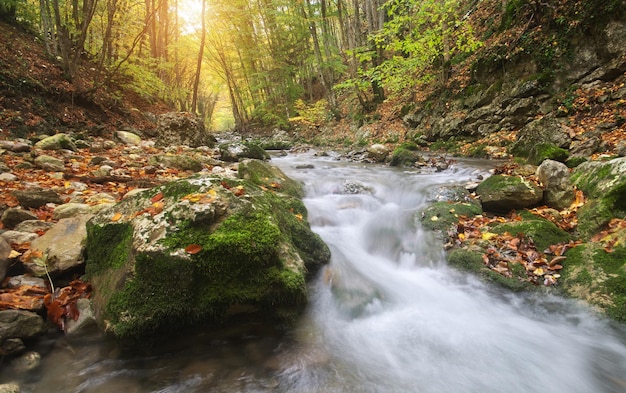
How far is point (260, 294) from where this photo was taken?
103 inches

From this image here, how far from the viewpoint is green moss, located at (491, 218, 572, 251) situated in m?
3.63

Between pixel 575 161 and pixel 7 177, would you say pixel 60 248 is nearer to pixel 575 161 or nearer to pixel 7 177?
pixel 7 177

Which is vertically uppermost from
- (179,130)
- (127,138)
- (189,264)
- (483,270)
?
(179,130)

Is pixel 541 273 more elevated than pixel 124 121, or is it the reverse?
pixel 124 121

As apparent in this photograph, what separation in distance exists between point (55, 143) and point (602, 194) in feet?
32.3

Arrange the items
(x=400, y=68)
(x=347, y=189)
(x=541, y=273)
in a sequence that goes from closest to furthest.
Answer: (x=541, y=273), (x=347, y=189), (x=400, y=68)

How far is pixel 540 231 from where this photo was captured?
12.2ft

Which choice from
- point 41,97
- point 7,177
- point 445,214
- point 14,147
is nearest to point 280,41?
point 41,97

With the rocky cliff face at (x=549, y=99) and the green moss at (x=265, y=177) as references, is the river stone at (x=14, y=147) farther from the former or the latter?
the rocky cliff face at (x=549, y=99)

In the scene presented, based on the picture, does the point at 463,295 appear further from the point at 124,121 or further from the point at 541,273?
the point at 124,121

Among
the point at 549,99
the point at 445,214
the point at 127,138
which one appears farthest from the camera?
the point at 127,138

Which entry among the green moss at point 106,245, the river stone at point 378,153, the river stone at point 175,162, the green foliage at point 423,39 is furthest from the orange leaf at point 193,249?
the green foliage at point 423,39

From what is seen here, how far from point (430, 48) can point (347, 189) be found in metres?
7.04

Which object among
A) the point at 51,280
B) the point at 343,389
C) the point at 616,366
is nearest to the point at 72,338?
the point at 51,280
